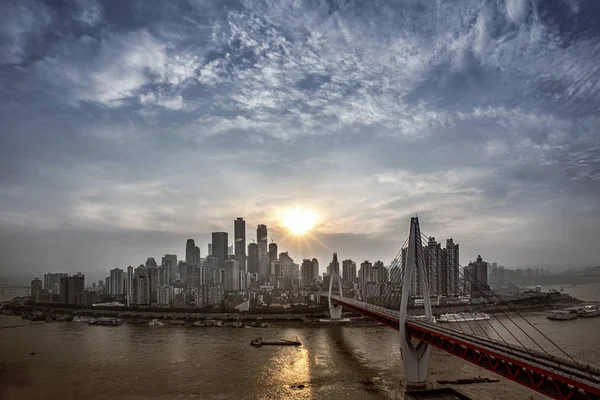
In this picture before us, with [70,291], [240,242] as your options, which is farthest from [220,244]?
[70,291]

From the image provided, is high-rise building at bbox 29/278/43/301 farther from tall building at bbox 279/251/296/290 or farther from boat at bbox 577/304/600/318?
boat at bbox 577/304/600/318

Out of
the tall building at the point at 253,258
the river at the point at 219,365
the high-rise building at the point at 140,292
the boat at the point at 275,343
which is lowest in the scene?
the boat at the point at 275,343

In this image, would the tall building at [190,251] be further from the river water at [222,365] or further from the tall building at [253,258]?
the river water at [222,365]

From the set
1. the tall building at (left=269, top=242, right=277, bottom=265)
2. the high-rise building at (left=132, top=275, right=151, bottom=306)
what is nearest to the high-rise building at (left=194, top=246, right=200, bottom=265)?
the tall building at (left=269, top=242, right=277, bottom=265)

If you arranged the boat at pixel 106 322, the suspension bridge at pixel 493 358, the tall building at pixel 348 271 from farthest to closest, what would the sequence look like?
the tall building at pixel 348 271 < the boat at pixel 106 322 < the suspension bridge at pixel 493 358

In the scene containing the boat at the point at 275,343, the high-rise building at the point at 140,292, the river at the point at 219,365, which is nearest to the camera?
the river at the point at 219,365

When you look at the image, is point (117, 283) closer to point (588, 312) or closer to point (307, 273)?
point (307, 273)

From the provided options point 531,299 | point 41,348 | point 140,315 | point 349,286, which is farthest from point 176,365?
point 349,286

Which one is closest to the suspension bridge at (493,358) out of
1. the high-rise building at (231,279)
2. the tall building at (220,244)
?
the high-rise building at (231,279)
